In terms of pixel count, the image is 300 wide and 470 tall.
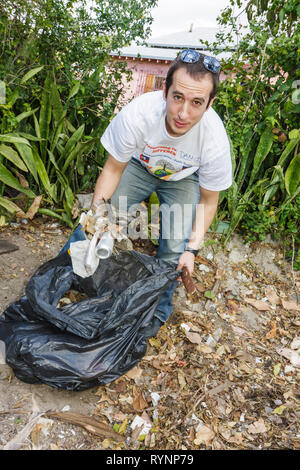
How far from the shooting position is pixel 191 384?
1739 mm

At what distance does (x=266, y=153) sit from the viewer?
2.64m

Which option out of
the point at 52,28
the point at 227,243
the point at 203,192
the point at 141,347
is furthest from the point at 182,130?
the point at 52,28

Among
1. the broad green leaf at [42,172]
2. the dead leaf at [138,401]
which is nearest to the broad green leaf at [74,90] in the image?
the broad green leaf at [42,172]

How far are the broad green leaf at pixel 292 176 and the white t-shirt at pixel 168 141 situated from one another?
1.00 metres

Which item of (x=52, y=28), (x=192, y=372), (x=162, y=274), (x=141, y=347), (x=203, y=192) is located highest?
(x=52, y=28)

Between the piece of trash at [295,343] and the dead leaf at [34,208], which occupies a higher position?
the dead leaf at [34,208]

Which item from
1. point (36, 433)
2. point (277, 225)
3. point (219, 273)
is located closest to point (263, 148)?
point (277, 225)

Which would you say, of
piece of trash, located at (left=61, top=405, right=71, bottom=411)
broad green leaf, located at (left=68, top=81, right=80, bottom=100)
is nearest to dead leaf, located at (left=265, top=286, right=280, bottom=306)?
piece of trash, located at (left=61, top=405, right=71, bottom=411)

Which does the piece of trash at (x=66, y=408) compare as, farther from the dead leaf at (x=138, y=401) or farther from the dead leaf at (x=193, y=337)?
the dead leaf at (x=193, y=337)

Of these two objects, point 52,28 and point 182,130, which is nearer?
point 182,130

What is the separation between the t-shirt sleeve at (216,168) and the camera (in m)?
1.76

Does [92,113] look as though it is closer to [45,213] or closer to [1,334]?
[45,213]

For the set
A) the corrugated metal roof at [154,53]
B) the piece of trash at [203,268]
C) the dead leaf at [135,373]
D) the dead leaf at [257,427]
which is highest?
the corrugated metal roof at [154,53]

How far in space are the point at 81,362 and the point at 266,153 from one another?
207cm
